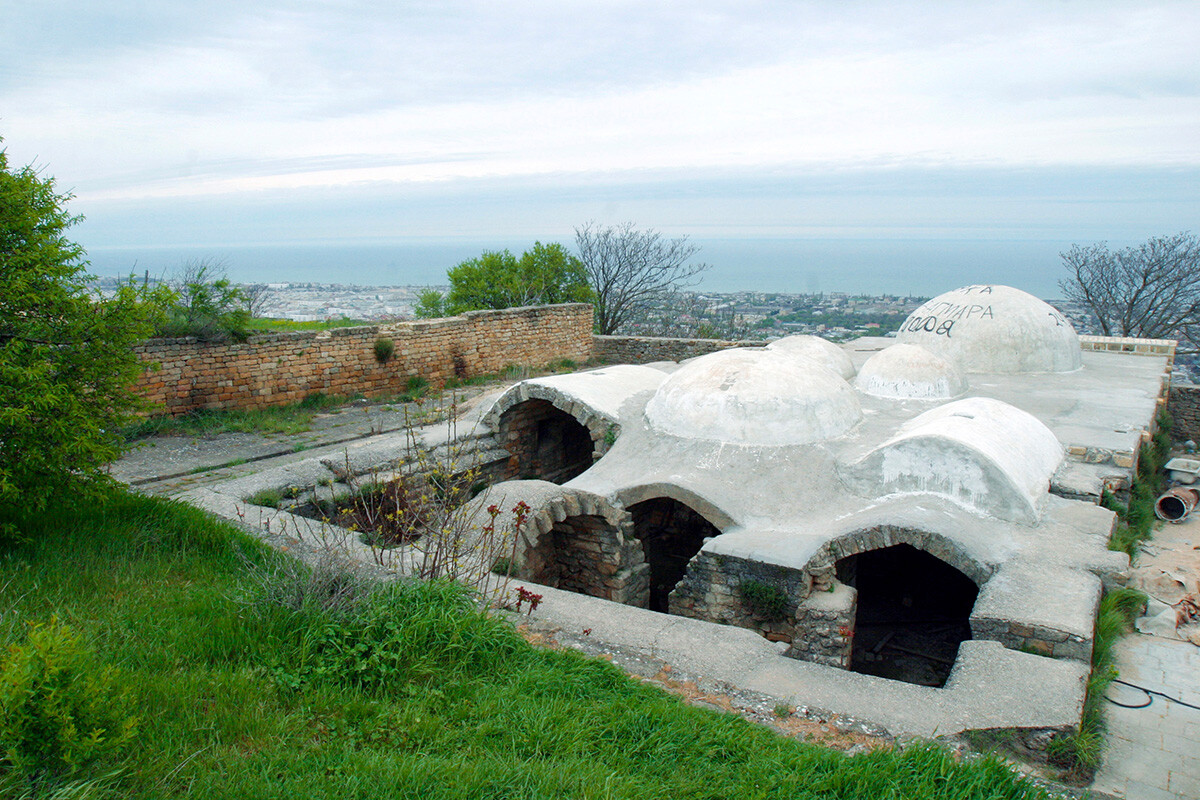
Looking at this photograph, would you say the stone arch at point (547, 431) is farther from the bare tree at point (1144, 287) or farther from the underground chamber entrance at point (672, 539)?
the bare tree at point (1144, 287)

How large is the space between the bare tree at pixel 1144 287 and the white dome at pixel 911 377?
75.7ft

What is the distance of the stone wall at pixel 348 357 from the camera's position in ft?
39.4

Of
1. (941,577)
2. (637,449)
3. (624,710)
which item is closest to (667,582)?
(637,449)

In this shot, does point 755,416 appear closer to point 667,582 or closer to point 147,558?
point 667,582

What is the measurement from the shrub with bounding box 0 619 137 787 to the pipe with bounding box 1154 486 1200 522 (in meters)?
13.3

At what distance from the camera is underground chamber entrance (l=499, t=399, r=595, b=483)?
36.5 ft

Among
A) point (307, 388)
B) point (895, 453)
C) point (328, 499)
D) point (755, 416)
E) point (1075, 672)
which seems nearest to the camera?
point (1075, 672)

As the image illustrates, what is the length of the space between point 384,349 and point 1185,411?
58.6 feet

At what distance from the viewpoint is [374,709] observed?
362 centimetres

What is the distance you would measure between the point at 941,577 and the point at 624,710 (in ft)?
21.8

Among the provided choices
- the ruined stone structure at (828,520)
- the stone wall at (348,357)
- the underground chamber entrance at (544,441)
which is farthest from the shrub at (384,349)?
the underground chamber entrance at (544,441)

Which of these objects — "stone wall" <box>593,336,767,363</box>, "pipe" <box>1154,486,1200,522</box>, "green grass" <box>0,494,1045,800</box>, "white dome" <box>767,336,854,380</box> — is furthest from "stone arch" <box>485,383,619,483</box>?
"pipe" <box>1154,486,1200,522</box>

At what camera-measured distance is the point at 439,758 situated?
127 inches

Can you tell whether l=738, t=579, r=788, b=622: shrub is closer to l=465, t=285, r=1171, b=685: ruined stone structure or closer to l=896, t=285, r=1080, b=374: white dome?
l=465, t=285, r=1171, b=685: ruined stone structure
